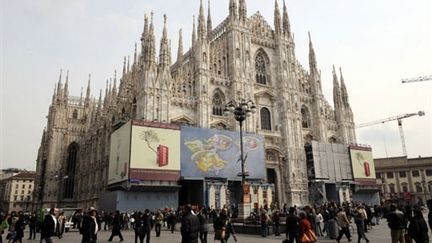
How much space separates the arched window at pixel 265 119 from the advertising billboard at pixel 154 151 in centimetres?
1342

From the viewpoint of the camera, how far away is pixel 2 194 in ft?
339

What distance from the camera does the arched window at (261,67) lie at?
42594 mm

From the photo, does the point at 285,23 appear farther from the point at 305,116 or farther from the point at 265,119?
the point at 265,119

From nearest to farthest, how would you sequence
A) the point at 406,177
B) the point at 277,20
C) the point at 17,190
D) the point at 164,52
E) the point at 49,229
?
the point at 49,229
the point at 164,52
the point at 277,20
the point at 406,177
the point at 17,190

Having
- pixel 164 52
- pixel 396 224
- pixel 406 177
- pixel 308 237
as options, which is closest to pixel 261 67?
pixel 164 52

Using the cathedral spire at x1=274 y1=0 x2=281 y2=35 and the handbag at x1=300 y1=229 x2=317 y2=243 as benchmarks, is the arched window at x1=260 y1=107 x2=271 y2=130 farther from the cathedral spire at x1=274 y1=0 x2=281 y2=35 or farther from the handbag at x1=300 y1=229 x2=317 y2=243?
the handbag at x1=300 y1=229 x2=317 y2=243

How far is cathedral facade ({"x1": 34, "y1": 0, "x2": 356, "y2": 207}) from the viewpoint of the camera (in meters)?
34.3

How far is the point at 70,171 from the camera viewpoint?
189 ft

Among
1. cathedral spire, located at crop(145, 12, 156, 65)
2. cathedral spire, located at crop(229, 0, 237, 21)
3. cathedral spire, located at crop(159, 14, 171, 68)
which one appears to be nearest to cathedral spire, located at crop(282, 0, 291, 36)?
cathedral spire, located at crop(229, 0, 237, 21)

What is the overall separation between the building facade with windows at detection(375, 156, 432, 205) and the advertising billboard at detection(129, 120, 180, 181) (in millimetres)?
47272

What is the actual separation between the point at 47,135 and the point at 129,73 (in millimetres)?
24447

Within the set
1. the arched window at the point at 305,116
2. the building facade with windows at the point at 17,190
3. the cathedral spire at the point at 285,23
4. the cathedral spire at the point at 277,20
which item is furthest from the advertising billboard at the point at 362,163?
the building facade with windows at the point at 17,190

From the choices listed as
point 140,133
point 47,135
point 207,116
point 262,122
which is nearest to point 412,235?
point 140,133

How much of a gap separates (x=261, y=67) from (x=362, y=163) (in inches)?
732
